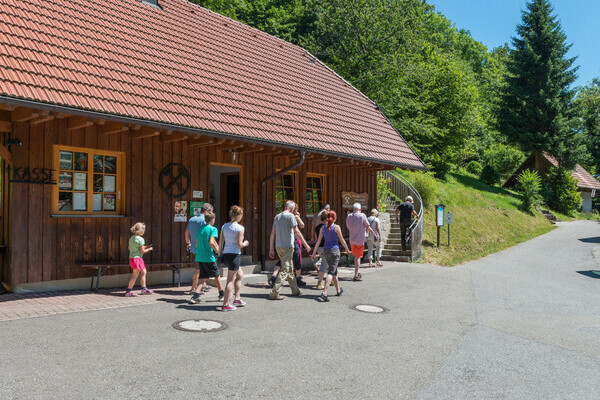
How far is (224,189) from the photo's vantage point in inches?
508

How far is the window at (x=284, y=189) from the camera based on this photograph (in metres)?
12.5

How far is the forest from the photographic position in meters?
27.7

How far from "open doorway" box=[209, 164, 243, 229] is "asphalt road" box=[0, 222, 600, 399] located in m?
4.15

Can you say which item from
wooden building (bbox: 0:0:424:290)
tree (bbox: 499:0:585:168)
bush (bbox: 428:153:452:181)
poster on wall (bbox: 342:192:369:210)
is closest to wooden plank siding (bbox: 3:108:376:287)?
wooden building (bbox: 0:0:424:290)

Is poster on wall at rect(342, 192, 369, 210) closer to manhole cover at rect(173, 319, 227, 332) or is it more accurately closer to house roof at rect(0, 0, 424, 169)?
house roof at rect(0, 0, 424, 169)

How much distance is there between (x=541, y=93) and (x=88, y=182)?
3760 cm

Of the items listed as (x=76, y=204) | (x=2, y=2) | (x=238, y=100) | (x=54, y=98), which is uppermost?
(x=2, y=2)

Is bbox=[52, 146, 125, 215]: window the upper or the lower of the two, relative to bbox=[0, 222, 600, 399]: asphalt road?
upper

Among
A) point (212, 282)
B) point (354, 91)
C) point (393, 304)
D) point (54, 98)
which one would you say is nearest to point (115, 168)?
point (54, 98)

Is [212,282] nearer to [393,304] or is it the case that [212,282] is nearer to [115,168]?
[115,168]

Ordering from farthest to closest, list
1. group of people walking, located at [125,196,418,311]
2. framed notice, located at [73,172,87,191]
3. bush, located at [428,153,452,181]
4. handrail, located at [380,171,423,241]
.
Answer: bush, located at [428,153,452,181], handrail, located at [380,171,423,241], framed notice, located at [73,172,87,191], group of people walking, located at [125,196,418,311]

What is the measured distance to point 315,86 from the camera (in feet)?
51.1

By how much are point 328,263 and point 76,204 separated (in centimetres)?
488

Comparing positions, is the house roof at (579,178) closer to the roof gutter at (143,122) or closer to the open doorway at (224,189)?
the open doorway at (224,189)
